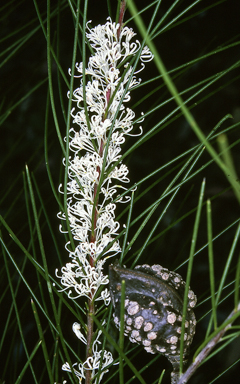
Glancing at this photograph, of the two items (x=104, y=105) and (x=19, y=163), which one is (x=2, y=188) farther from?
(x=104, y=105)

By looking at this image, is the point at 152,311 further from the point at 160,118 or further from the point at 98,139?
the point at 160,118

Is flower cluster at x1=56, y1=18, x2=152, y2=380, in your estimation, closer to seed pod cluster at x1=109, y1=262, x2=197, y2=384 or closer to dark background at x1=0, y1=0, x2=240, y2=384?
seed pod cluster at x1=109, y1=262, x2=197, y2=384

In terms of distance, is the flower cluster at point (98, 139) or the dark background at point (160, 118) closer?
the flower cluster at point (98, 139)

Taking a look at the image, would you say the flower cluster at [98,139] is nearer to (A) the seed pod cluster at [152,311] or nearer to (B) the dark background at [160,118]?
(A) the seed pod cluster at [152,311]

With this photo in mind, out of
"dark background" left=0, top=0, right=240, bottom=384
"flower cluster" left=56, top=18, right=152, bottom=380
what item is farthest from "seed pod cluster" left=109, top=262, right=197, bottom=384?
"dark background" left=0, top=0, right=240, bottom=384

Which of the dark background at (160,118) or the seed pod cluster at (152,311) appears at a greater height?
the dark background at (160,118)

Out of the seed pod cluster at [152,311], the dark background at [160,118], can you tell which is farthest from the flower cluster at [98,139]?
the dark background at [160,118]

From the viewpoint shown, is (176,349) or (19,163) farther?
(19,163)

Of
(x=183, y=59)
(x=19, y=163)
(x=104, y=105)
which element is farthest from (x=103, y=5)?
(x=104, y=105)
